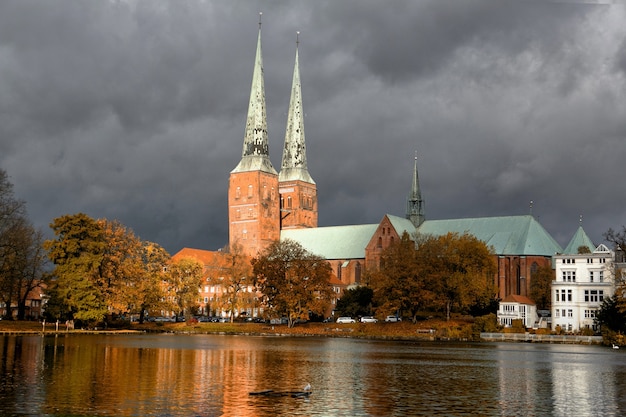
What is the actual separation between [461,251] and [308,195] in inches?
2883

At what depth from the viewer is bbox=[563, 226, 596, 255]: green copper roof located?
366 ft

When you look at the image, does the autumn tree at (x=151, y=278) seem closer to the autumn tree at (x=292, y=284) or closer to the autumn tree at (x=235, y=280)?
the autumn tree at (x=235, y=280)

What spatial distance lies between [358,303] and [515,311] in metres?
21.7

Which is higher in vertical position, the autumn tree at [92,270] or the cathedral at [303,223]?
the cathedral at [303,223]

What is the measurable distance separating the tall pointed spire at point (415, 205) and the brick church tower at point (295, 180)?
27.8 m

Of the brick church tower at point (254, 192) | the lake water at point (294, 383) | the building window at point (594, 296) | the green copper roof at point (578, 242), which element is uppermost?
the brick church tower at point (254, 192)

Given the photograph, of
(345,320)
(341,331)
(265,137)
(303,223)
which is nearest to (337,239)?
(303,223)

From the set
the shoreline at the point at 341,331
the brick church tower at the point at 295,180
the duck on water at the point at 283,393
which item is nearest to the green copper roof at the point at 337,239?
the brick church tower at the point at 295,180

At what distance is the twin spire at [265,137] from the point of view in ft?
519

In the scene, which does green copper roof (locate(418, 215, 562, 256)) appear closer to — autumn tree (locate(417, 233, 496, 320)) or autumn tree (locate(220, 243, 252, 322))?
autumn tree (locate(417, 233, 496, 320))

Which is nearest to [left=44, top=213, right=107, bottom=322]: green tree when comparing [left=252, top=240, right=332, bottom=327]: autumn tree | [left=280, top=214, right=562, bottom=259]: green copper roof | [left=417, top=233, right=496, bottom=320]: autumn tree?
[left=252, top=240, right=332, bottom=327]: autumn tree

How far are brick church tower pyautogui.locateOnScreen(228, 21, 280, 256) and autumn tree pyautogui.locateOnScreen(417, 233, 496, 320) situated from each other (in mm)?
60878

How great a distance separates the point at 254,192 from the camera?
16375 centimetres

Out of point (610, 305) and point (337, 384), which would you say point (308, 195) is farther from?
point (337, 384)
